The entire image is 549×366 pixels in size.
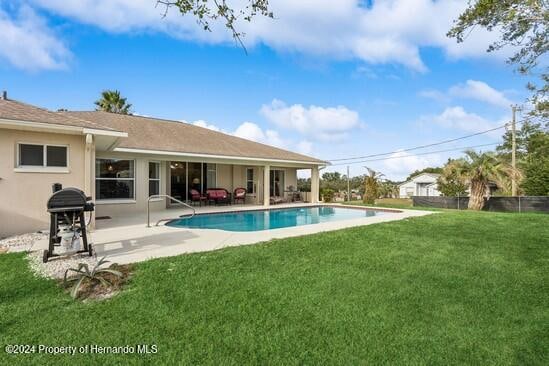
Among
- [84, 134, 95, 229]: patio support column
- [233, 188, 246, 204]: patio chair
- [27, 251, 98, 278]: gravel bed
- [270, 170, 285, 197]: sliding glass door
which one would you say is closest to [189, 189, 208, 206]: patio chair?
[233, 188, 246, 204]: patio chair

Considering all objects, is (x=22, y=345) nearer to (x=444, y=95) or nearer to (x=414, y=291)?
(x=414, y=291)

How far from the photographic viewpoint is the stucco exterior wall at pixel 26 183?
841cm

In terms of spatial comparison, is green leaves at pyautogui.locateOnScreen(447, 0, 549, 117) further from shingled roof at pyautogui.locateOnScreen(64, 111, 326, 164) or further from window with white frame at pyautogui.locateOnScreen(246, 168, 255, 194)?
window with white frame at pyautogui.locateOnScreen(246, 168, 255, 194)

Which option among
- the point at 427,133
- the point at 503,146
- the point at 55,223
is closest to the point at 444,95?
the point at 427,133

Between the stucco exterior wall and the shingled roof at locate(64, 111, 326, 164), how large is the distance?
4421 millimetres

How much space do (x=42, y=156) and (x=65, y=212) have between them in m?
4.13

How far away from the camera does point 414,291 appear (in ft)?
14.9

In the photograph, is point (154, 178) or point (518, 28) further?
point (154, 178)

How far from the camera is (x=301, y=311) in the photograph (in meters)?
3.85

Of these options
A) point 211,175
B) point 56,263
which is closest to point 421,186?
point 211,175

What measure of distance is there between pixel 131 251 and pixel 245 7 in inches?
209

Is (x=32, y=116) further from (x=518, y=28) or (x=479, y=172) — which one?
(x=479, y=172)

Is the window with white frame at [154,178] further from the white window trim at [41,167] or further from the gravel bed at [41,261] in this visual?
the gravel bed at [41,261]

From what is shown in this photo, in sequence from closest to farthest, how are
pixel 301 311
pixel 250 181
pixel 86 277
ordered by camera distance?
1. pixel 301 311
2. pixel 86 277
3. pixel 250 181
